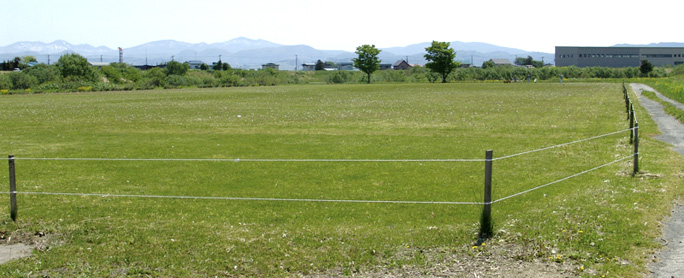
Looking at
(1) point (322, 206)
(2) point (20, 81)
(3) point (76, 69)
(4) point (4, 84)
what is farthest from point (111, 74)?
(1) point (322, 206)

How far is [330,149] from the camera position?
20922 mm

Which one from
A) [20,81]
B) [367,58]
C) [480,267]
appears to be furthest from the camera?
[367,58]

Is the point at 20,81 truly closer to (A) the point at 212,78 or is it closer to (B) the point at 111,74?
(A) the point at 212,78

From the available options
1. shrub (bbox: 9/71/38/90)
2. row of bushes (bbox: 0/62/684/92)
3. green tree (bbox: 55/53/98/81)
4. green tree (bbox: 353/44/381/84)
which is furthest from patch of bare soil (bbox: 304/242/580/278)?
green tree (bbox: 353/44/381/84)

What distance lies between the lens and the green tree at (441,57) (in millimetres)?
122062

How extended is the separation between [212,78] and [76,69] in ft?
95.2

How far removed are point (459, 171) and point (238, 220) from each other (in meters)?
7.24

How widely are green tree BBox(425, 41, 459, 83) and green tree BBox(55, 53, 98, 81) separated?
71.7 m

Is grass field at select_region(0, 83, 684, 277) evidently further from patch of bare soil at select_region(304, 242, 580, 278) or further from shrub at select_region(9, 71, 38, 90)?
shrub at select_region(9, 71, 38, 90)

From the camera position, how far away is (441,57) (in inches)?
4820

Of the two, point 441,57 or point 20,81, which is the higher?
point 441,57

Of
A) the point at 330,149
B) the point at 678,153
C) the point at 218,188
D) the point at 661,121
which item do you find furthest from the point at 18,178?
the point at 661,121

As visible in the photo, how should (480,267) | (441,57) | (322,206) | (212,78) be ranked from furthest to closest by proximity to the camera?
1. (212,78)
2. (441,57)
3. (322,206)
4. (480,267)

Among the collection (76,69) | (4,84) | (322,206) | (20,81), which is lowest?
(322,206)
